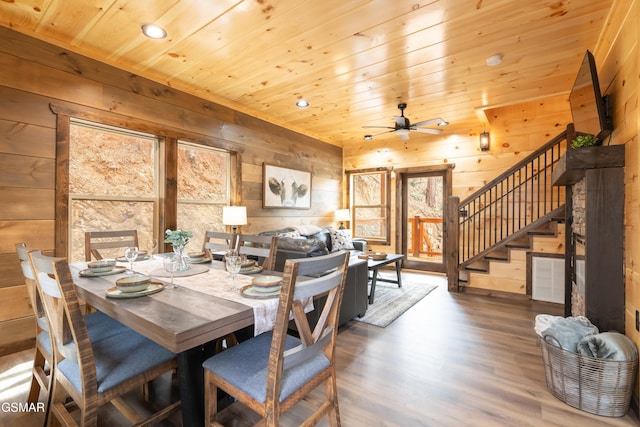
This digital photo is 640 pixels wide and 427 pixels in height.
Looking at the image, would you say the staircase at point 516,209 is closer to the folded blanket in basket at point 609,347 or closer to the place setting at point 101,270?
the folded blanket in basket at point 609,347

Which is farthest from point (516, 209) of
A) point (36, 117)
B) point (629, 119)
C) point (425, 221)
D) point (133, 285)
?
point (36, 117)

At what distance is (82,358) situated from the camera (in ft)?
4.00

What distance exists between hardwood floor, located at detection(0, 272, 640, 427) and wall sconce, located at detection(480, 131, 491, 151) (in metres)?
2.88

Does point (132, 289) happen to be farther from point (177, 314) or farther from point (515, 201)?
point (515, 201)

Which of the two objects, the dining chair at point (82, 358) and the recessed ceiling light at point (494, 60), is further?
the recessed ceiling light at point (494, 60)

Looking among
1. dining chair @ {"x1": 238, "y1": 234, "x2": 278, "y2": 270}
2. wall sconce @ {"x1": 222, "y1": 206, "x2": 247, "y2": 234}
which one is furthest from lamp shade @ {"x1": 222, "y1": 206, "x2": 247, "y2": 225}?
dining chair @ {"x1": 238, "y1": 234, "x2": 278, "y2": 270}

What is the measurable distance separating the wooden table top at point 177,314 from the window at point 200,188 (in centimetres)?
234

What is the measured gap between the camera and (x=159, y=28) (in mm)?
2512

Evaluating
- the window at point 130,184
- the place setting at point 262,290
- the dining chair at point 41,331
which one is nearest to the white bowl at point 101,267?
the dining chair at point 41,331

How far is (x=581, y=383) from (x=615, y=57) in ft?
7.68

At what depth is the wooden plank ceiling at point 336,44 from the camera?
7.45ft

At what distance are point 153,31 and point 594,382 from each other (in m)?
4.08

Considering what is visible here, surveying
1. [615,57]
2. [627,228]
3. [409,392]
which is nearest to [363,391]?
[409,392]

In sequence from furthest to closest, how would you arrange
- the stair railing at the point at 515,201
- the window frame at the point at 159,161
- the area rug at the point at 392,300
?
the stair railing at the point at 515,201 < the area rug at the point at 392,300 < the window frame at the point at 159,161
